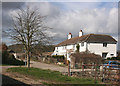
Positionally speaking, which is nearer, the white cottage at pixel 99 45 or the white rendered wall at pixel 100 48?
the white cottage at pixel 99 45

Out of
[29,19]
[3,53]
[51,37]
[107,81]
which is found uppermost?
[29,19]

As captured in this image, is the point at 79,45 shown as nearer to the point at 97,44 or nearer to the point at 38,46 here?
the point at 97,44

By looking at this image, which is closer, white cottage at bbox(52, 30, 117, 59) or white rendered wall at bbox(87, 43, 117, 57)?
white cottage at bbox(52, 30, 117, 59)

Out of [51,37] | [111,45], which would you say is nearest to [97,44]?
[111,45]

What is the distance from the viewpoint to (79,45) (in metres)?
37.1

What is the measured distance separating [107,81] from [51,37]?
11644 mm

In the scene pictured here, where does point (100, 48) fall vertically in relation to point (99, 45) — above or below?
below

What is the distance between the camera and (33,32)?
22.2 meters

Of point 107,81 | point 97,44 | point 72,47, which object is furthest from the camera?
point 72,47

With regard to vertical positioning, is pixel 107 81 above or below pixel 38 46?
below

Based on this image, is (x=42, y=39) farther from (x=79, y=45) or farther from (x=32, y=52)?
(x=79, y=45)

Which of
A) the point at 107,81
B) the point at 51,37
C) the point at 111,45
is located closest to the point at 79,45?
the point at 111,45

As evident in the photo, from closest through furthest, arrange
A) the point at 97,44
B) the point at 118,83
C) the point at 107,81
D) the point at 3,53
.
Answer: the point at 118,83 < the point at 107,81 < the point at 3,53 < the point at 97,44

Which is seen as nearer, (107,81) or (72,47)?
(107,81)
